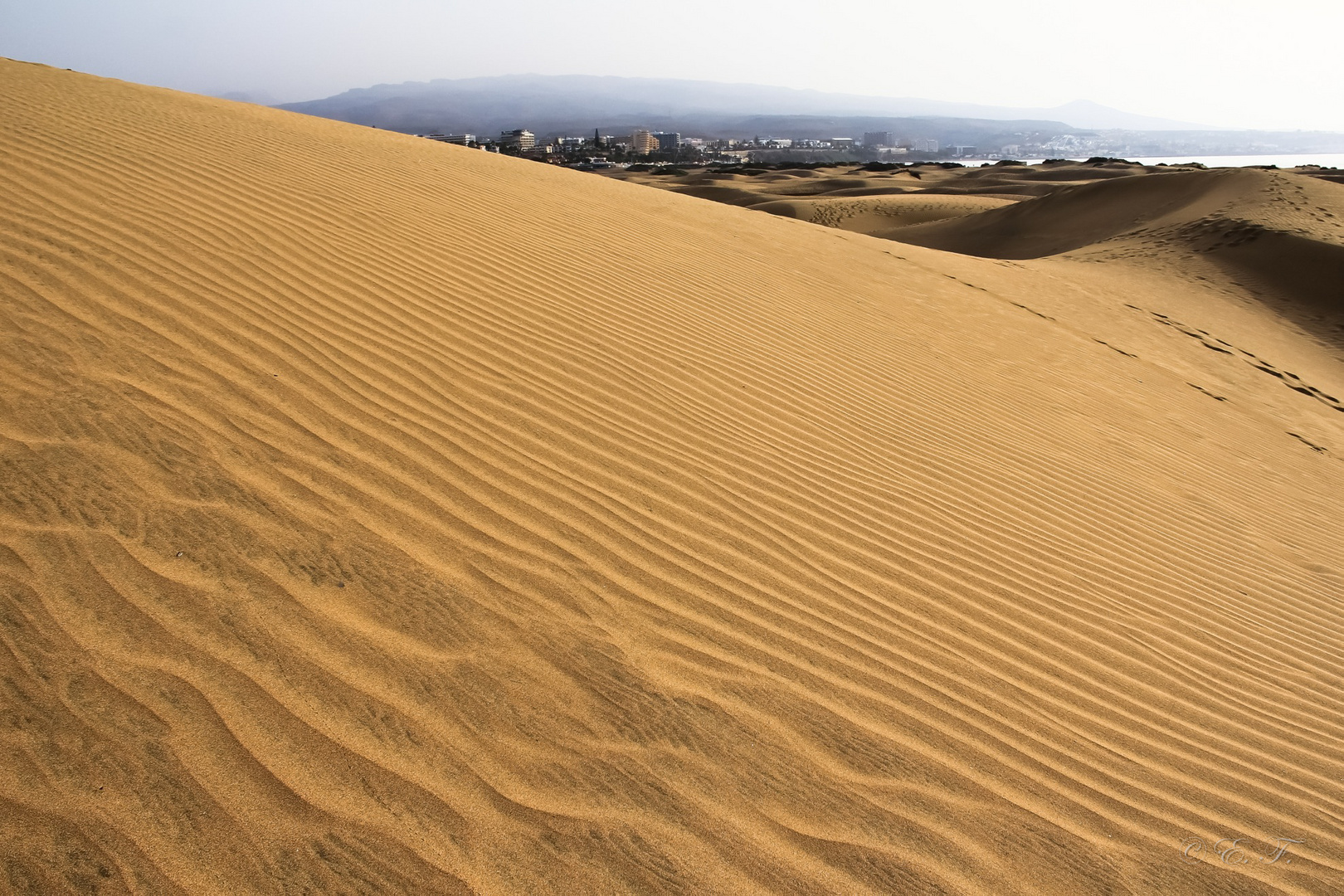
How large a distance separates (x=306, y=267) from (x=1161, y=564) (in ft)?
16.3

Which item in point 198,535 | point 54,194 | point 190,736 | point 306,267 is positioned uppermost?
point 54,194

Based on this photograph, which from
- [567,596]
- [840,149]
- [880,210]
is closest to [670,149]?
[840,149]

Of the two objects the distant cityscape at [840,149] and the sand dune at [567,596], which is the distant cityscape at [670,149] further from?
the sand dune at [567,596]

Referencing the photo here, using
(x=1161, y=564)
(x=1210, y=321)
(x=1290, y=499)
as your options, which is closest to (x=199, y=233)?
(x=1161, y=564)

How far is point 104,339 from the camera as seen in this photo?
11.4 ft

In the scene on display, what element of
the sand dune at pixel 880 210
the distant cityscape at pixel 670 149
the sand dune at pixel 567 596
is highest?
the distant cityscape at pixel 670 149

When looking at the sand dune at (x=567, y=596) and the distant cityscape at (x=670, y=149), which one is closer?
the sand dune at (x=567, y=596)

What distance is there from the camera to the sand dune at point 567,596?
1.96 metres

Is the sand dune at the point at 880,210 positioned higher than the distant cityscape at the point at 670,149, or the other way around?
the distant cityscape at the point at 670,149

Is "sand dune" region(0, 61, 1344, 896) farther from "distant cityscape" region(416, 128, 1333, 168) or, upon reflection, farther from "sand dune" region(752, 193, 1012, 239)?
"distant cityscape" region(416, 128, 1333, 168)

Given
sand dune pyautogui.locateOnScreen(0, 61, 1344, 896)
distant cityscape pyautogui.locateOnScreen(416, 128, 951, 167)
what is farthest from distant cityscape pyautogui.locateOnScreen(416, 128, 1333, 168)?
sand dune pyautogui.locateOnScreen(0, 61, 1344, 896)

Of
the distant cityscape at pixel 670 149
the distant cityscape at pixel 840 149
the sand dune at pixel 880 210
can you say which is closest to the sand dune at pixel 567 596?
the sand dune at pixel 880 210

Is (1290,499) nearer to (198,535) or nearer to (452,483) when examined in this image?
(452,483)

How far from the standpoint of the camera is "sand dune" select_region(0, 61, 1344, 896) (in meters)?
1.96
